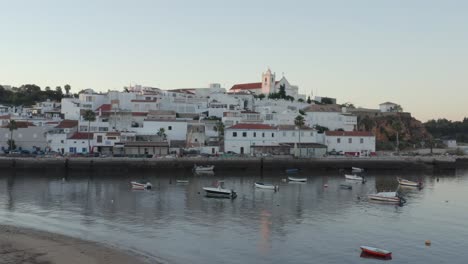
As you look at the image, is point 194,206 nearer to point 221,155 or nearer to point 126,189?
point 126,189

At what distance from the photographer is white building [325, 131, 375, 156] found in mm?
81875

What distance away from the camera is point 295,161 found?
7169cm

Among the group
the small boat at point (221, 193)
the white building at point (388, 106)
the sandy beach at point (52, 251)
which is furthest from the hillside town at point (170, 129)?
the sandy beach at point (52, 251)

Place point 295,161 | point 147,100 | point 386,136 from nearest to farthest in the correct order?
point 295,161, point 147,100, point 386,136

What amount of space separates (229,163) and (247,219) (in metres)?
34.1

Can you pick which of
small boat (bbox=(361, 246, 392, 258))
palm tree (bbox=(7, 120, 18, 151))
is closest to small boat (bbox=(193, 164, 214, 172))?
palm tree (bbox=(7, 120, 18, 151))

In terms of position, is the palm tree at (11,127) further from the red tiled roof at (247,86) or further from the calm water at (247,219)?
the red tiled roof at (247,86)

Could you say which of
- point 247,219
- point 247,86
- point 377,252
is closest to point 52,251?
point 247,219

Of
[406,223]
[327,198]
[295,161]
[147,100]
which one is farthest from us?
[147,100]

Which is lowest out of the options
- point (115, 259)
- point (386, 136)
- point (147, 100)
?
point (115, 259)

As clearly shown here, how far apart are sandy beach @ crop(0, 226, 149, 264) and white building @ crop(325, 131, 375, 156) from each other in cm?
5941

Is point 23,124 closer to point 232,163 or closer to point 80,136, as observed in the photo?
point 80,136

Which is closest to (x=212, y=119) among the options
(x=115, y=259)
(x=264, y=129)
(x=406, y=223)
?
(x=264, y=129)

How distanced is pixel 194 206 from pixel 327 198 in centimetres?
1263
